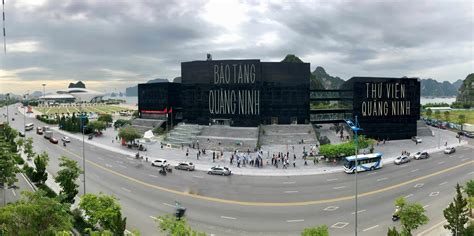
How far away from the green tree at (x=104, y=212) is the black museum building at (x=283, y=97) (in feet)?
199

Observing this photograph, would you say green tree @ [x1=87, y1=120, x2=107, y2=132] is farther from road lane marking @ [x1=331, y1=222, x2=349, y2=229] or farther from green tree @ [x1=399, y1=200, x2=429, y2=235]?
green tree @ [x1=399, y1=200, x2=429, y2=235]

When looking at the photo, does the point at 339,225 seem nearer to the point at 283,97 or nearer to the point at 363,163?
the point at 363,163

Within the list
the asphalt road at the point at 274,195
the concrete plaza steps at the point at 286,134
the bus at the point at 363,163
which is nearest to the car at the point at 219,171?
the asphalt road at the point at 274,195

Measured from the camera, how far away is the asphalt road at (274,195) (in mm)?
32094

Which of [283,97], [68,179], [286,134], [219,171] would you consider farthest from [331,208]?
[283,97]

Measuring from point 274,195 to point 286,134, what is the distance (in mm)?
40802

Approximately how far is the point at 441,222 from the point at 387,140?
180 ft

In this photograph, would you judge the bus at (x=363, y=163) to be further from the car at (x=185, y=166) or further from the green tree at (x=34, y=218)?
the green tree at (x=34, y=218)

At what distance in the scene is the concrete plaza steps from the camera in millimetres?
78338

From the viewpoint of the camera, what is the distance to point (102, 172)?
2050 inches

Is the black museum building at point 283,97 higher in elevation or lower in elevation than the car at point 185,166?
higher

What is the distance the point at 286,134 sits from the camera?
81.2 m

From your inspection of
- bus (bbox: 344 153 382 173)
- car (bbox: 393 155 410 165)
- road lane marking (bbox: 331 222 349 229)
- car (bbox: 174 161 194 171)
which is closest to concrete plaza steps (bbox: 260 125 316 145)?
car (bbox: 393 155 410 165)

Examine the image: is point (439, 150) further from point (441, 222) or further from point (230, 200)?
point (230, 200)
